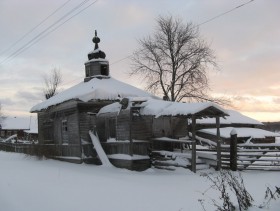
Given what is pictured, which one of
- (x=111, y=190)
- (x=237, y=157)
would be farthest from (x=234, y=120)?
(x=111, y=190)

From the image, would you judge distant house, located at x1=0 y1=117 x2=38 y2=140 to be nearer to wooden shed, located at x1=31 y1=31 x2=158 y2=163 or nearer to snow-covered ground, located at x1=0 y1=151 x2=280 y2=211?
wooden shed, located at x1=31 y1=31 x2=158 y2=163

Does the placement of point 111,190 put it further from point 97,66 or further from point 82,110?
point 97,66

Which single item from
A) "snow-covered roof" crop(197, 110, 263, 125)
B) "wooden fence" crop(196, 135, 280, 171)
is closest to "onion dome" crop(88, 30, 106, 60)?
"wooden fence" crop(196, 135, 280, 171)

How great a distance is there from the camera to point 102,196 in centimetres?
1041

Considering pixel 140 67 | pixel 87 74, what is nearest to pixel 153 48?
pixel 140 67

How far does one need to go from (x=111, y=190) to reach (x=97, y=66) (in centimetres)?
1368

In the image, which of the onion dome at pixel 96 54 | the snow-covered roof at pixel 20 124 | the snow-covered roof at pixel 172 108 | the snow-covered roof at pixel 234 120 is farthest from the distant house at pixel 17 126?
the snow-covered roof at pixel 172 108

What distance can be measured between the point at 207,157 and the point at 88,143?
20.5ft

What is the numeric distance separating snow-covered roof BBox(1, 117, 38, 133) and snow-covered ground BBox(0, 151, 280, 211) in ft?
236

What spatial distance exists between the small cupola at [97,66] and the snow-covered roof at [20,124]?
61728 mm

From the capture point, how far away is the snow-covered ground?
30.4ft

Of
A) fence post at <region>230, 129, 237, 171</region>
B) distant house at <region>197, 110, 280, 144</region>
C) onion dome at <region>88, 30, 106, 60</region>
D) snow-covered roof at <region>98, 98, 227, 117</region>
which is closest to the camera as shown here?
snow-covered roof at <region>98, 98, 227, 117</region>

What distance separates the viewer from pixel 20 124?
87.5 m

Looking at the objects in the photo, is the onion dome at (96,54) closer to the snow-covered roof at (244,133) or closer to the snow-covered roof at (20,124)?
the snow-covered roof at (244,133)
